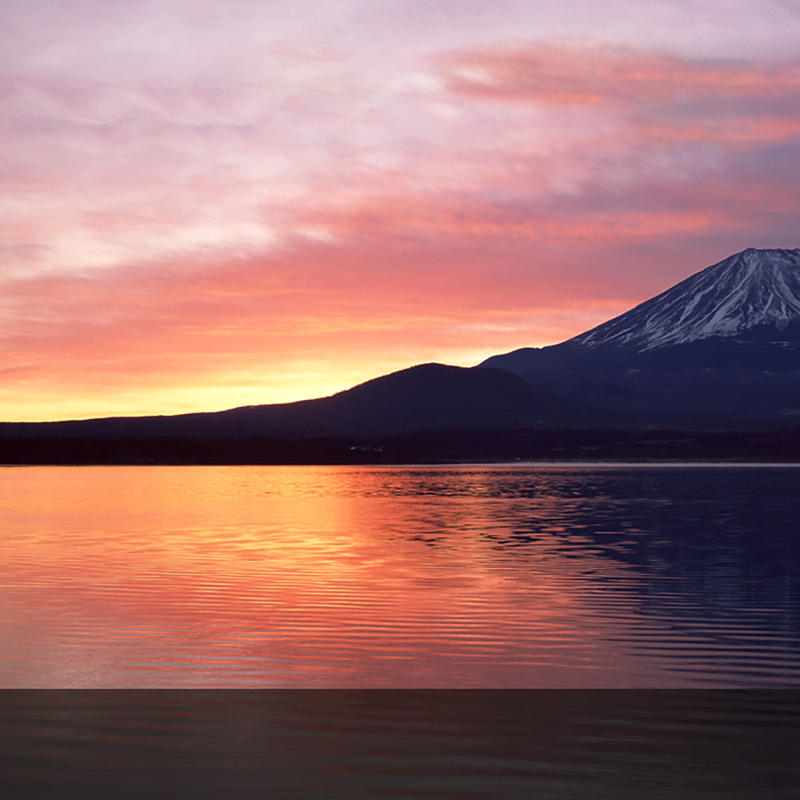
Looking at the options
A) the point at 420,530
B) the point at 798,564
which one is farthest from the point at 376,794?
the point at 420,530

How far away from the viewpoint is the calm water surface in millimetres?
14156

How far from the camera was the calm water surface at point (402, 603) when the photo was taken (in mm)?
14156

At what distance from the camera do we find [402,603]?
821 inches

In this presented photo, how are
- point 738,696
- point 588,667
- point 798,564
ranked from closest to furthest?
1. point 738,696
2. point 588,667
3. point 798,564

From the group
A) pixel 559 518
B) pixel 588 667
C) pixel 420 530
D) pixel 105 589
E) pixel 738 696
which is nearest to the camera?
pixel 738 696

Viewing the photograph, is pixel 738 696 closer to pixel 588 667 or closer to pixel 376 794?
pixel 588 667

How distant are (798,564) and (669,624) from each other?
11213mm

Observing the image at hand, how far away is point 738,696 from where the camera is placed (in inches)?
457

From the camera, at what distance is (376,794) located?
320 inches

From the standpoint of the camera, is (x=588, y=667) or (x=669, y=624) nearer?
(x=588, y=667)

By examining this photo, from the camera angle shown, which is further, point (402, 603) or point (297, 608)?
point (402, 603)

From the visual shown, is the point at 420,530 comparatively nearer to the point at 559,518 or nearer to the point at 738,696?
the point at 559,518

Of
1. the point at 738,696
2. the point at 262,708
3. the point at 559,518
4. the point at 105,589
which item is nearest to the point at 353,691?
the point at 262,708

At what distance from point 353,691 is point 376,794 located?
3.71 m
